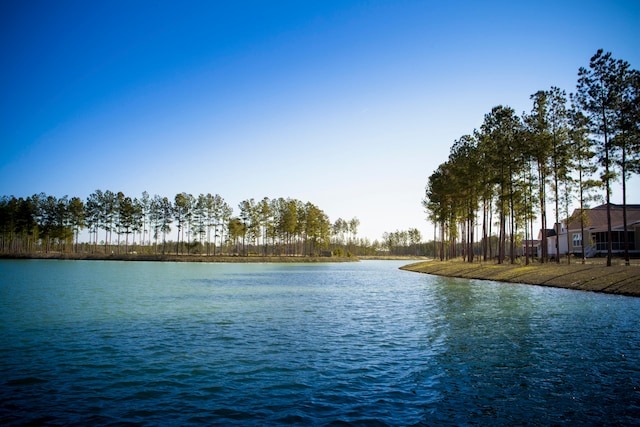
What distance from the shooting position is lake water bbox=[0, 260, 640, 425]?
8523 millimetres

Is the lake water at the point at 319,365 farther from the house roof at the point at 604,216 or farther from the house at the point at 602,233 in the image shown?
the house roof at the point at 604,216

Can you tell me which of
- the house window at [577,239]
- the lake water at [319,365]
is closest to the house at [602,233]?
the house window at [577,239]

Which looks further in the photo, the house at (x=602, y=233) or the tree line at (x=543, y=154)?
the house at (x=602, y=233)

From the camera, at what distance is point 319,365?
12.2m

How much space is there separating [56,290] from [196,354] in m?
26.3

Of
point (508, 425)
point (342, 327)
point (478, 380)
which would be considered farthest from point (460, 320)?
point (508, 425)

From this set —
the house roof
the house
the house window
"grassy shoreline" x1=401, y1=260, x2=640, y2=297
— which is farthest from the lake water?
the house roof

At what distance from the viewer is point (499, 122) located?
5397 centimetres

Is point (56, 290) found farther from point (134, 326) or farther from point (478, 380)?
point (478, 380)

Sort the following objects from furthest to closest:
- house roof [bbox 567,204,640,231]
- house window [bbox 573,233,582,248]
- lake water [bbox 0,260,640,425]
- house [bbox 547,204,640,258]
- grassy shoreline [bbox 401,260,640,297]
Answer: house window [bbox 573,233,582,248], house roof [bbox 567,204,640,231], house [bbox 547,204,640,258], grassy shoreline [bbox 401,260,640,297], lake water [bbox 0,260,640,425]

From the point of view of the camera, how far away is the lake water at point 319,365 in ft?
28.0

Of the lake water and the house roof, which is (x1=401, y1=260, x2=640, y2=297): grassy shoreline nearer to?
the lake water

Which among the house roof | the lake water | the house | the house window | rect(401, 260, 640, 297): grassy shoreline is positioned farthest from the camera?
the house window

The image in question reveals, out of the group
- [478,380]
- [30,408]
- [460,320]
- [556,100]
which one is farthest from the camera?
[556,100]
